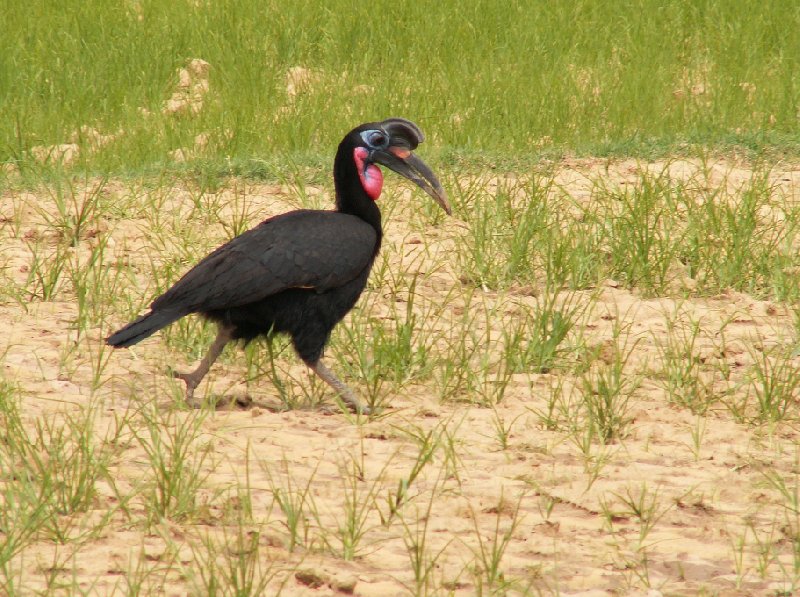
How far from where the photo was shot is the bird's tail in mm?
4133

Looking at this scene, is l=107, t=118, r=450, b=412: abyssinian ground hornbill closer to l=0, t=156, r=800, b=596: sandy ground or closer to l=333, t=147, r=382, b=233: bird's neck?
l=333, t=147, r=382, b=233: bird's neck

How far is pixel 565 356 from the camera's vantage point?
486 cm

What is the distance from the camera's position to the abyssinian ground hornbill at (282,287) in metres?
4.36

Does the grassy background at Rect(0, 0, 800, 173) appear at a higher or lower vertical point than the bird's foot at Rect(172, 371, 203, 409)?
lower

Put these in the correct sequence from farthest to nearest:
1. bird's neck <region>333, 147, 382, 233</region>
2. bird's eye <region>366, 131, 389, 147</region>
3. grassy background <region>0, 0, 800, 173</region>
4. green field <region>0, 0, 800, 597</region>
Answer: grassy background <region>0, 0, 800, 173</region>, bird's eye <region>366, 131, 389, 147</region>, bird's neck <region>333, 147, 382, 233</region>, green field <region>0, 0, 800, 597</region>

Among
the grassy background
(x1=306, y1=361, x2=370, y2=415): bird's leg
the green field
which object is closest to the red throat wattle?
the green field

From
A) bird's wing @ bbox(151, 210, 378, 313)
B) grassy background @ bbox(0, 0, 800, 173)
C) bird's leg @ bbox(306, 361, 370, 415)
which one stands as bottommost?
grassy background @ bbox(0, 0, 800, 173)

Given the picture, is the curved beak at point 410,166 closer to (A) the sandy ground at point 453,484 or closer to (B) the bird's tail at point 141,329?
(A) the sandy ground at point 453,484

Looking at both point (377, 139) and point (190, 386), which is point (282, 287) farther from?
point (377, 139)

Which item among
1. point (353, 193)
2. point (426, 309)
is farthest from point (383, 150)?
point (426, 309)

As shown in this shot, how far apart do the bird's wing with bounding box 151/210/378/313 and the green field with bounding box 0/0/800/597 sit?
0.34 m

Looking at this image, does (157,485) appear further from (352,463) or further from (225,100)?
(225,100)

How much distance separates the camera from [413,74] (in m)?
9.39

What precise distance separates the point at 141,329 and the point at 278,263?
0.57 metres
